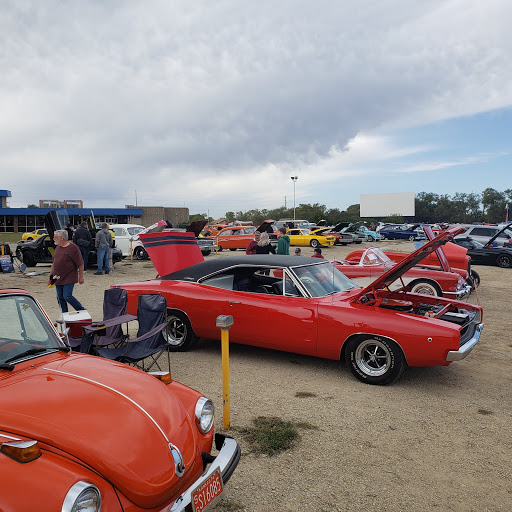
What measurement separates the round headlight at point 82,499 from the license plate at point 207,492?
520 mm

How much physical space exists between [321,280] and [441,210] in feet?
316

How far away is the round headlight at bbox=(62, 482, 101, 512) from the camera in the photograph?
2060 mm

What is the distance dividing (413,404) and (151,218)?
7140 centimetres

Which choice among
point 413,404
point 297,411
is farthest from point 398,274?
point 297,411

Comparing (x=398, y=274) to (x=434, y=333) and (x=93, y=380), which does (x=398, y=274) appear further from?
(x=93, y=380)

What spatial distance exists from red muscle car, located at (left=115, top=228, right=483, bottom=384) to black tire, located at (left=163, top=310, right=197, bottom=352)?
0.01 meters

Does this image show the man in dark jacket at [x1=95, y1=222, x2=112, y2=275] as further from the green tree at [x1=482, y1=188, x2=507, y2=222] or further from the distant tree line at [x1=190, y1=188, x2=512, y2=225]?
the green tree at [x1=482, y1=188, x2=507, y2=222]

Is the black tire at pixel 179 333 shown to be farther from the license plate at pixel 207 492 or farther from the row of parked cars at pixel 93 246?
the license plate at pixel 207 492

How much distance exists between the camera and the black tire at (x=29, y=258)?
1773cm

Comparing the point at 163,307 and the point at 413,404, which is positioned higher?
the point at 163,307

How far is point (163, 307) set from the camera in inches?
223

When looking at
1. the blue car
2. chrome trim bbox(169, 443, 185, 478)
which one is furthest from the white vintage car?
the blue car

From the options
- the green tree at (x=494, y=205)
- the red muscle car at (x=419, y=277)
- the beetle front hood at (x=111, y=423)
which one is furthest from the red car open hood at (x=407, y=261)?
the green tree at (x=494, y=205)

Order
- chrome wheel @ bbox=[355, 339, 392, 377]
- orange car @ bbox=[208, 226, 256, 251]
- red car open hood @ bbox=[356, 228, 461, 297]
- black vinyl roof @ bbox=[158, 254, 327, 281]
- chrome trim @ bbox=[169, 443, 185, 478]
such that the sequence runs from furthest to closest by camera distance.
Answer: orange car @ bbox=[208, 226, 256, 251]
black vinyl roof @ bbox=[158, 254, 327, 281]
red car open hood @ bbox=[356, 228, 461, 297]
chrome wheel @ bbox=[355, 339, 392, 377]
chrome trim @ bbox=[169, 443, 185, 478]
